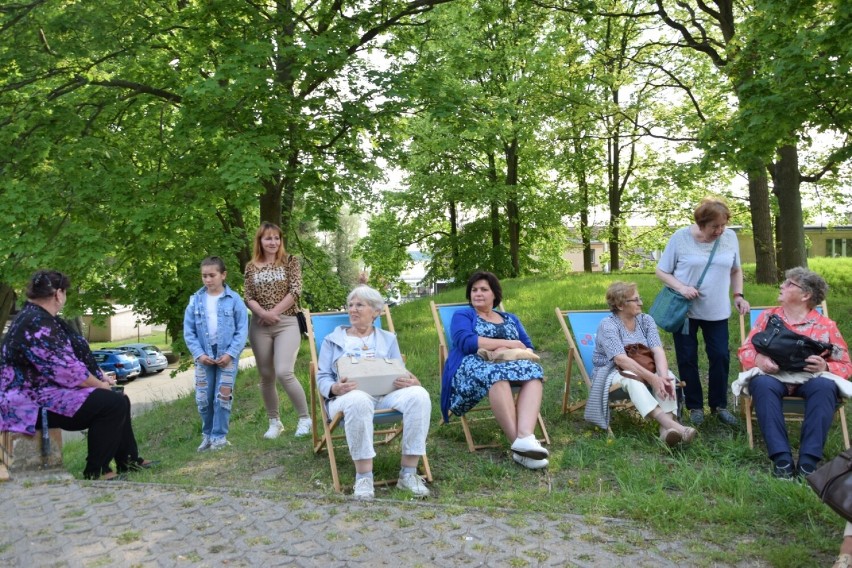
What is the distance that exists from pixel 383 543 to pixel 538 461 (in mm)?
1556

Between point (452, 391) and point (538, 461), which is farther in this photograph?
point (452, 391)

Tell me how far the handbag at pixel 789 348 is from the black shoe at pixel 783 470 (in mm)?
699

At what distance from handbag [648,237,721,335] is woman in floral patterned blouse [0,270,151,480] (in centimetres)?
403

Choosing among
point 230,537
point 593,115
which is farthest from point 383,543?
point 593,115

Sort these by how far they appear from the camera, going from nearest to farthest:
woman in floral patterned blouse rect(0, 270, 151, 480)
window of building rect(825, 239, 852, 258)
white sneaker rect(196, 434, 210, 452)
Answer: woman in floral patterned blouse rect(0, 270, 151, 480), white sneaker rect(196, 434, 210, 452), window of building rect(825, 239, 852, 258)

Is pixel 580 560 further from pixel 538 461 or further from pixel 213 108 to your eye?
pixel 213 108

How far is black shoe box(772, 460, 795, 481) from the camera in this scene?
4023 millimetres

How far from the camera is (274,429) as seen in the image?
18.9 feet

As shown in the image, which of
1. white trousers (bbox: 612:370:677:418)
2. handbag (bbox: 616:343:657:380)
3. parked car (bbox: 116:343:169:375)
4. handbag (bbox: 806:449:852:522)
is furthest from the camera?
parked car (bbox: 116:343:169:375)

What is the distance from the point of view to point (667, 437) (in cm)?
464

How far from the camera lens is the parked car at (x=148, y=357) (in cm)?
2805

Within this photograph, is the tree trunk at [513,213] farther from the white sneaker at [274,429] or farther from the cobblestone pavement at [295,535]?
the cobblestone pavement at [295,535]

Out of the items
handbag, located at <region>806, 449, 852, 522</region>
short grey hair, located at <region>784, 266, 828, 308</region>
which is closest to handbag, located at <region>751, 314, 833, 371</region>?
short grey hair, located at <region>784, 266, 828, 308</region>

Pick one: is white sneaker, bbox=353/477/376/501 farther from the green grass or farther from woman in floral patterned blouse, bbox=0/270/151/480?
woman in floral patterned blouse, bbox=0/270/151/480
